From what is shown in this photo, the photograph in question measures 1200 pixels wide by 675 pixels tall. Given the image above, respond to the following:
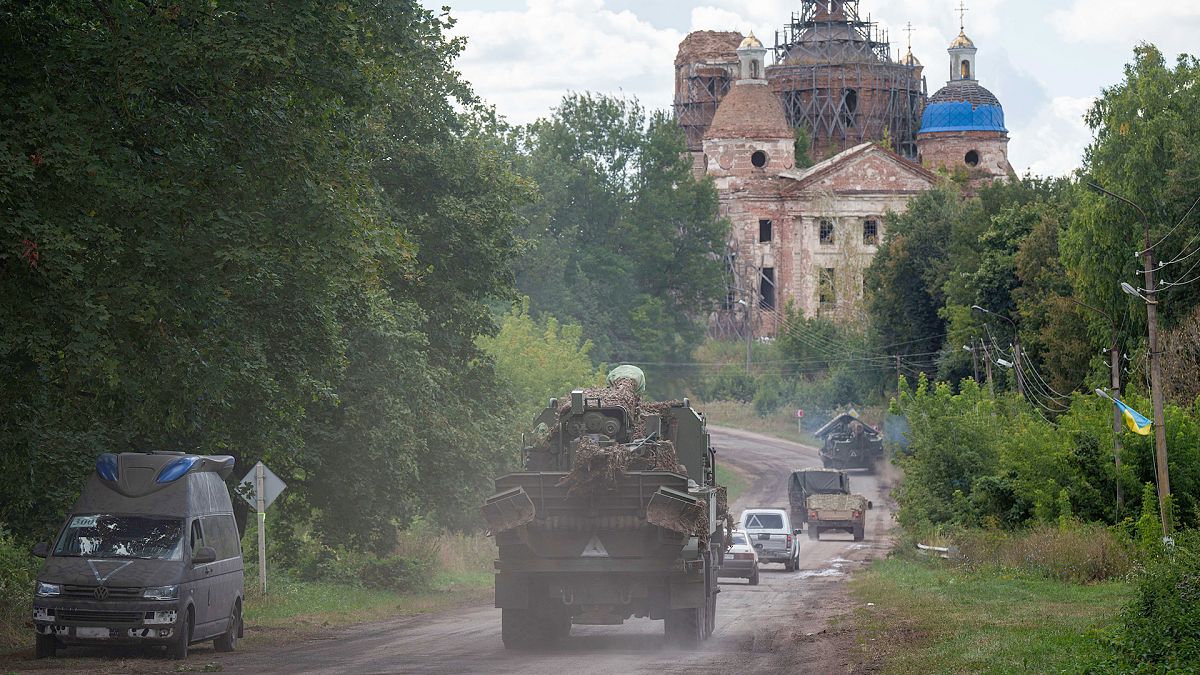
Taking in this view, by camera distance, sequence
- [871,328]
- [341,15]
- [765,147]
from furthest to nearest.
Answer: [765,147] < [871,328] < [341,15]

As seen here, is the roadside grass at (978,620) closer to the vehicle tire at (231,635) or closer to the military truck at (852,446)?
the vehicle tire at (231,635)

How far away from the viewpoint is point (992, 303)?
6462 centimetres

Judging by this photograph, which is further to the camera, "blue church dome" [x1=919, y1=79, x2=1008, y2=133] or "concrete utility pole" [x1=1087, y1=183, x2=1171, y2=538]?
"blue church dome" [x1=919, y1=79, x2=1008, y2=133]

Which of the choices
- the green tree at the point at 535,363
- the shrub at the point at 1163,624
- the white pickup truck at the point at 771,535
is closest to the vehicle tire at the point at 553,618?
the shrub at the point at 1163,624

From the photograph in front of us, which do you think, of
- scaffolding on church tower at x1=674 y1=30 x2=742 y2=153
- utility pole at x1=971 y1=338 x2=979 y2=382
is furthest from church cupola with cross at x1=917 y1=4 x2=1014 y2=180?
utility pole at x1=971 y1=338 x2=979 y2=382

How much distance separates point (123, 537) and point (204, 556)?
3.17 ft

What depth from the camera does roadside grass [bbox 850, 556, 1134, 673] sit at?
1675cm

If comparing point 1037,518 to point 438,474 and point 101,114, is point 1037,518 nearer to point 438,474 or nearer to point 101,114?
point 438,474

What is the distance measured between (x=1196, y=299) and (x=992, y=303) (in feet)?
64.7

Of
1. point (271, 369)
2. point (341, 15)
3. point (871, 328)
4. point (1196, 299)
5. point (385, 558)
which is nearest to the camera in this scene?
point (341, 15)

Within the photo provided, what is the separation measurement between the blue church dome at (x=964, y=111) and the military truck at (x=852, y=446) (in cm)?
3508

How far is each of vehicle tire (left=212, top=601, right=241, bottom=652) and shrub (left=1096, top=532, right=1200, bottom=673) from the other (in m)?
10.8

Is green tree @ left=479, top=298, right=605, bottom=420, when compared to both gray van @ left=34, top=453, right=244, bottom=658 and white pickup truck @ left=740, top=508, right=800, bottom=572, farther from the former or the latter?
gray van @ left=34, top=453, right=244, bottom=658

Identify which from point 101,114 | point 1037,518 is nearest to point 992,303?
point 1037,518
